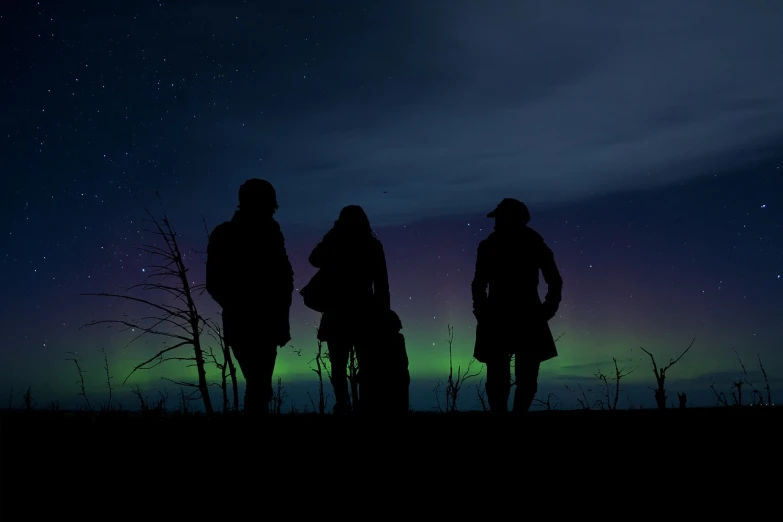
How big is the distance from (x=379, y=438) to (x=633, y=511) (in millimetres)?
1823

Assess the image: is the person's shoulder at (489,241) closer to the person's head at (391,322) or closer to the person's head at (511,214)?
the person's head at (511,214)

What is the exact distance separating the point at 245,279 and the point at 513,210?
278cm

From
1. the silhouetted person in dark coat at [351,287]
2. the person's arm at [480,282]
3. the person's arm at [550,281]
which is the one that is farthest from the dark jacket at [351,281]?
the person's arm at [550,281]

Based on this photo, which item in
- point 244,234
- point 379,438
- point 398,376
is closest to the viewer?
point 379,438

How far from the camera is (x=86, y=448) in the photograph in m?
4.06

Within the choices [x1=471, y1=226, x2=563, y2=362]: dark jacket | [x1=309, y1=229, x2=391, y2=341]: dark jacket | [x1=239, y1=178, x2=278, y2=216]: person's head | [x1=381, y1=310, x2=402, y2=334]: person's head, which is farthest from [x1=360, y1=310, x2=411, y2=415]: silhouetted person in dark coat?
[x1=239, y1=178, x2=278, y2=216]: person's head

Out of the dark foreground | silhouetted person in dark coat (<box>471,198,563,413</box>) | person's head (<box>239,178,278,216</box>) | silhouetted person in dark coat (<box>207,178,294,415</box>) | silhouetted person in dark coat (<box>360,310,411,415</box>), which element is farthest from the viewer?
silhouetted person in dark coat (<box>360,310,411,415</box>)

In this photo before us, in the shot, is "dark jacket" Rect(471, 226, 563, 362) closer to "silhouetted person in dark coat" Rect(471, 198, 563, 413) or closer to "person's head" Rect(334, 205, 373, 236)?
"silhouetted person in dark coat" Rect(471, 198, 563, 413)

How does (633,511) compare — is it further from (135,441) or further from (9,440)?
(9,440)

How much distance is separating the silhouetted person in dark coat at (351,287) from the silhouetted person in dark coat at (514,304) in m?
1.07

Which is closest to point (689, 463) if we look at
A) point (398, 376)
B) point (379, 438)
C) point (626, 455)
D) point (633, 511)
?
point (626, 455)

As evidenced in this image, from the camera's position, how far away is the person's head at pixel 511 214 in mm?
6176

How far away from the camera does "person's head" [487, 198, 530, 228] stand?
618 cm

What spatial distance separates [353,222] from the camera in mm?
6348
